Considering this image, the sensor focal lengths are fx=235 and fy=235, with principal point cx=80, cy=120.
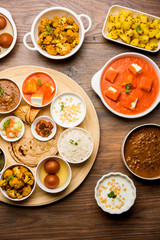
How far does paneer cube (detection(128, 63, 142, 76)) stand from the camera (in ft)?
8.63

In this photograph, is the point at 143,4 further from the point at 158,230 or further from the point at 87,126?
the point at 158,230

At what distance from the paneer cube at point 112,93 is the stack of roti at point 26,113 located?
0.80 metres

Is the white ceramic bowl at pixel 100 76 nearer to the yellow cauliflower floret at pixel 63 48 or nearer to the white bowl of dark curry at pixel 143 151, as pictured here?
the white bowl of dark curry at pixel 143 151

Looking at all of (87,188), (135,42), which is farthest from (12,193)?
(135,42)

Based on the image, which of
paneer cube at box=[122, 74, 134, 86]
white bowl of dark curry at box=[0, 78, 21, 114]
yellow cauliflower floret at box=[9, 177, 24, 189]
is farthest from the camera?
paneer cube at box=[122, 74, 134, 86]

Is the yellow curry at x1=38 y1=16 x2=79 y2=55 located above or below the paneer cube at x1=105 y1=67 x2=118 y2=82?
above

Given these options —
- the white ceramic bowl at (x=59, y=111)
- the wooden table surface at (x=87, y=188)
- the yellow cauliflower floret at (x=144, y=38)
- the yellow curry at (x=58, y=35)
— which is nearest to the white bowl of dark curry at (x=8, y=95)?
the wooden table surface at (x=87, y=188)

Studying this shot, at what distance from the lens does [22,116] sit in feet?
8.52

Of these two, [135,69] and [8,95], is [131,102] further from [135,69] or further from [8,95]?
[8,95]

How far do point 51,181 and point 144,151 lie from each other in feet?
3.53

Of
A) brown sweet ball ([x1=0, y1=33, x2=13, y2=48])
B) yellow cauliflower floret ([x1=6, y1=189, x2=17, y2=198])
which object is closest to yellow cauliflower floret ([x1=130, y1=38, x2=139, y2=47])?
brown sweet ball ([x1=0, y1=33, x2=13, y2=48])

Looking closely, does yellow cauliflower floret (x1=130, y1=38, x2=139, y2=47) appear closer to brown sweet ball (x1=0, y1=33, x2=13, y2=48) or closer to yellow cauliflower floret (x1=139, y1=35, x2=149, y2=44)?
yellow cauliflower floret (x1=139, y1=35, x2=149, y2=44)

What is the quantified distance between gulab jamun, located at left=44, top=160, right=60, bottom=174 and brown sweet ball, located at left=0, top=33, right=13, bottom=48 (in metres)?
1.40

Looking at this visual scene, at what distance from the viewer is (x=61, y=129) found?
8.80 feet
